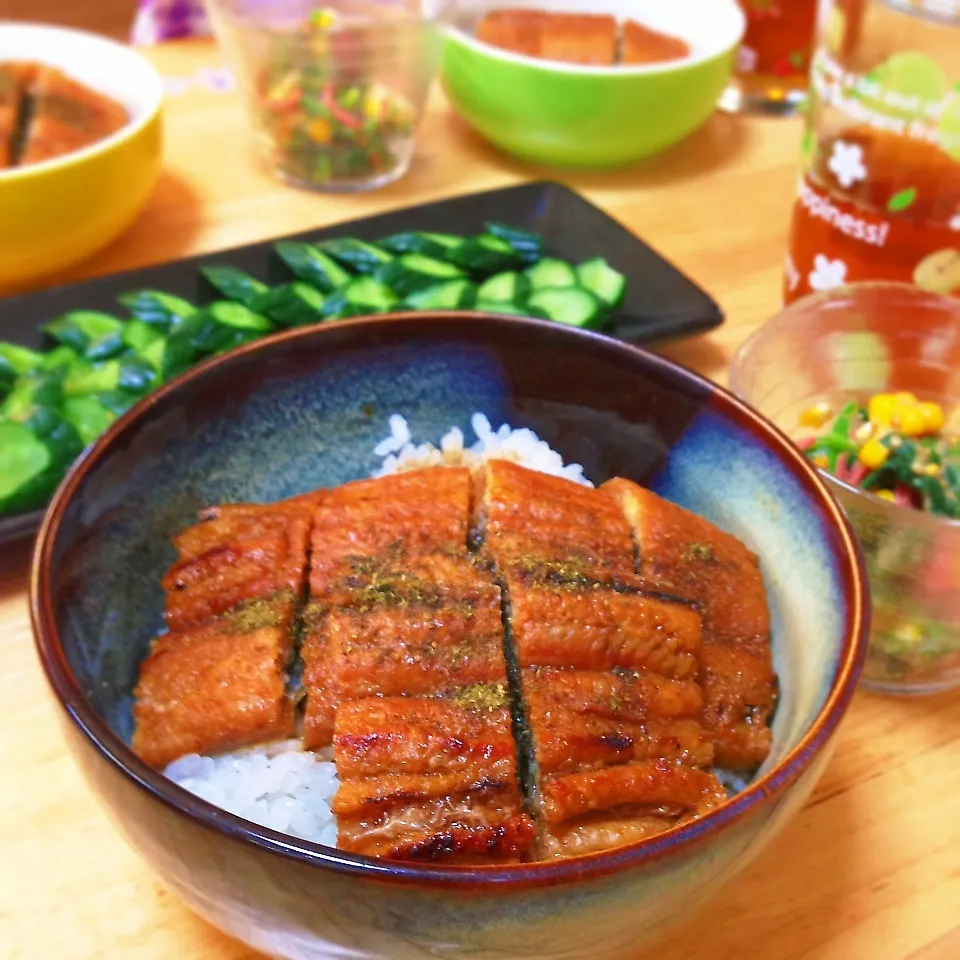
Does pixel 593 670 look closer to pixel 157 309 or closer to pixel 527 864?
pixel 527 864

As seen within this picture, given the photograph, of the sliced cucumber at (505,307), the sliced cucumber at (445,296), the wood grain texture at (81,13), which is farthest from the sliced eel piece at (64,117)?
the wood grain texture at (81,13)

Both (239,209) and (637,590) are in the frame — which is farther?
(239,209)

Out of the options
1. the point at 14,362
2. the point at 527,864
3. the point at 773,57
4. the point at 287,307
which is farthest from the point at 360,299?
the point at 773,57

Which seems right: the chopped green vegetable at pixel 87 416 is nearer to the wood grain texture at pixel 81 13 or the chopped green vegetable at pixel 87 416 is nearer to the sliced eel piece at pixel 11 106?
the sliced eel piece at pixel 11 106

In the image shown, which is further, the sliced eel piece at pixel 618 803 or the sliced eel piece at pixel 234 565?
the sliced eel piece at pixel 234 565

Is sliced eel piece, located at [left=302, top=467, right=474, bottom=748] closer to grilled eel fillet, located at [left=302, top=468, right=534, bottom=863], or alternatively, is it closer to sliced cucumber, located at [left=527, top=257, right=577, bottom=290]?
grilled eel fillet, located at [left=302, top=468, right=534, bottom=863]

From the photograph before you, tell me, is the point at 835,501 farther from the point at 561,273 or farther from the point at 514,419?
the point at 561,273

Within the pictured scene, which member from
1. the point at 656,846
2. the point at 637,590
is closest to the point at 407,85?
the point at 637,590

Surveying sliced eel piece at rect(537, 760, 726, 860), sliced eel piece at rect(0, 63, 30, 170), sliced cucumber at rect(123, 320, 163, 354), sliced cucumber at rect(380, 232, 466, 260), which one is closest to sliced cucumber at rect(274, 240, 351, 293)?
sliced cucumber at rect(380, 232, 466, 260)
